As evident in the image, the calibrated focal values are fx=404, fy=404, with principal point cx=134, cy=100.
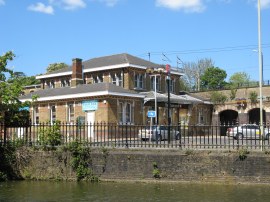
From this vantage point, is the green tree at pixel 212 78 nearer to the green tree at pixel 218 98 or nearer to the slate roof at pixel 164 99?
the green tree at pixel 218 98

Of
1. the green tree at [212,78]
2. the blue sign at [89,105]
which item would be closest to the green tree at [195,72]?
the green tree at [212,78]

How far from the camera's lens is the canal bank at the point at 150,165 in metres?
16.4

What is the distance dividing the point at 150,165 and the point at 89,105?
64.6 feet

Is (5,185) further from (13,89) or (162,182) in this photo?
(162,182)

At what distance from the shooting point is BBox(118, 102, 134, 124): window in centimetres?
3672

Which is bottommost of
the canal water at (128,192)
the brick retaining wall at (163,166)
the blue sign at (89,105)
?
the canal water at (128,192)

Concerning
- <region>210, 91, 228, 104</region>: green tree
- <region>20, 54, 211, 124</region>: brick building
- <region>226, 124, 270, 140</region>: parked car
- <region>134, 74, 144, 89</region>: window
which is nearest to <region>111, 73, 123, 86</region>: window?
<region>20, 54, 211, 124</region>: brick building

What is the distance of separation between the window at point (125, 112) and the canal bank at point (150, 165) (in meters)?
18.2

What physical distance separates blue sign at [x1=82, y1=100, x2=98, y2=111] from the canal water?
61.3ft

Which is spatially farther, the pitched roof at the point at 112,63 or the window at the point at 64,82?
the window at the point at 64,82

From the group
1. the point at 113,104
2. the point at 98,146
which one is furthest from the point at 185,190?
the point at 113,104

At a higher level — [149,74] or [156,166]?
[149,74]

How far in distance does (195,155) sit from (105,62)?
2975 centimetres

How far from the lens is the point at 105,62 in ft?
149
